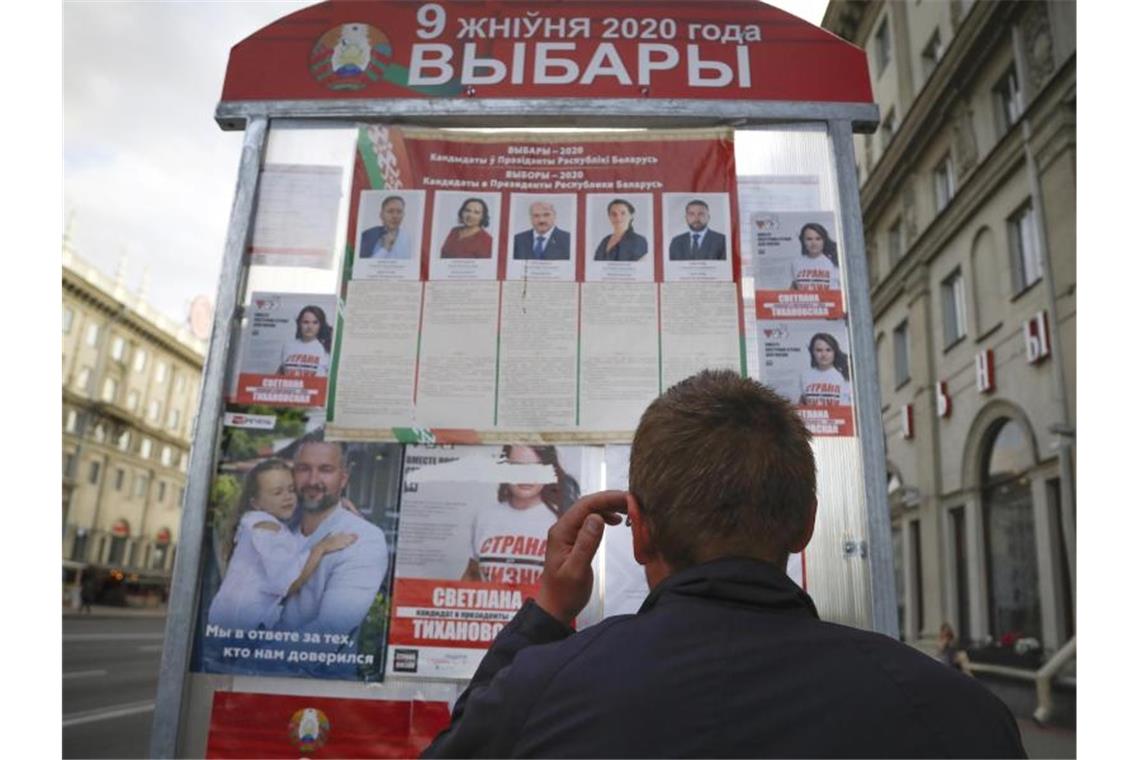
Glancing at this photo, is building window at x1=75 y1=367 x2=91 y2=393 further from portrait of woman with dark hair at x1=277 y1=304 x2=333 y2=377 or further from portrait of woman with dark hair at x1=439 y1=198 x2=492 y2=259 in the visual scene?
portrait of woman with dark hair at x1=439 y1=198 x2=492 y2=259

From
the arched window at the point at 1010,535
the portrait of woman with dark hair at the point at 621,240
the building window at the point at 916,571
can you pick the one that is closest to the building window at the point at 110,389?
the building window at the point at 916,571

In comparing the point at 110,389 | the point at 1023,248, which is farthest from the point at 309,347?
the point at 110,389

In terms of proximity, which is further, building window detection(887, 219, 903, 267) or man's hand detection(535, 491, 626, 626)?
building window detection(887, 219, 903, 267)

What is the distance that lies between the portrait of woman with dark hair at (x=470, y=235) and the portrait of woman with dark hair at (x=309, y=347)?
0.41m

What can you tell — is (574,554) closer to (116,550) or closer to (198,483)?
(198,483)

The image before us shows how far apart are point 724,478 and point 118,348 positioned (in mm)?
58325

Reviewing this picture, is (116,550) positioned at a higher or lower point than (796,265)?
lower

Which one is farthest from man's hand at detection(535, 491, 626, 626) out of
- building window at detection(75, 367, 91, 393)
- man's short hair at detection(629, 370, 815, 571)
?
building window at detection(75, 367, 91, 393)

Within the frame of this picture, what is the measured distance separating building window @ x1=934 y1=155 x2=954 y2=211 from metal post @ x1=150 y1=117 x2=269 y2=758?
20238mm

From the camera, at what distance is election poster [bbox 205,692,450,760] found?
2053 millimetres

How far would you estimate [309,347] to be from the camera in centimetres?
234

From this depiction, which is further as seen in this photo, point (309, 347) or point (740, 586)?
point (309, 347)

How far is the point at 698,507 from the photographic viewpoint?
3.78 ft
